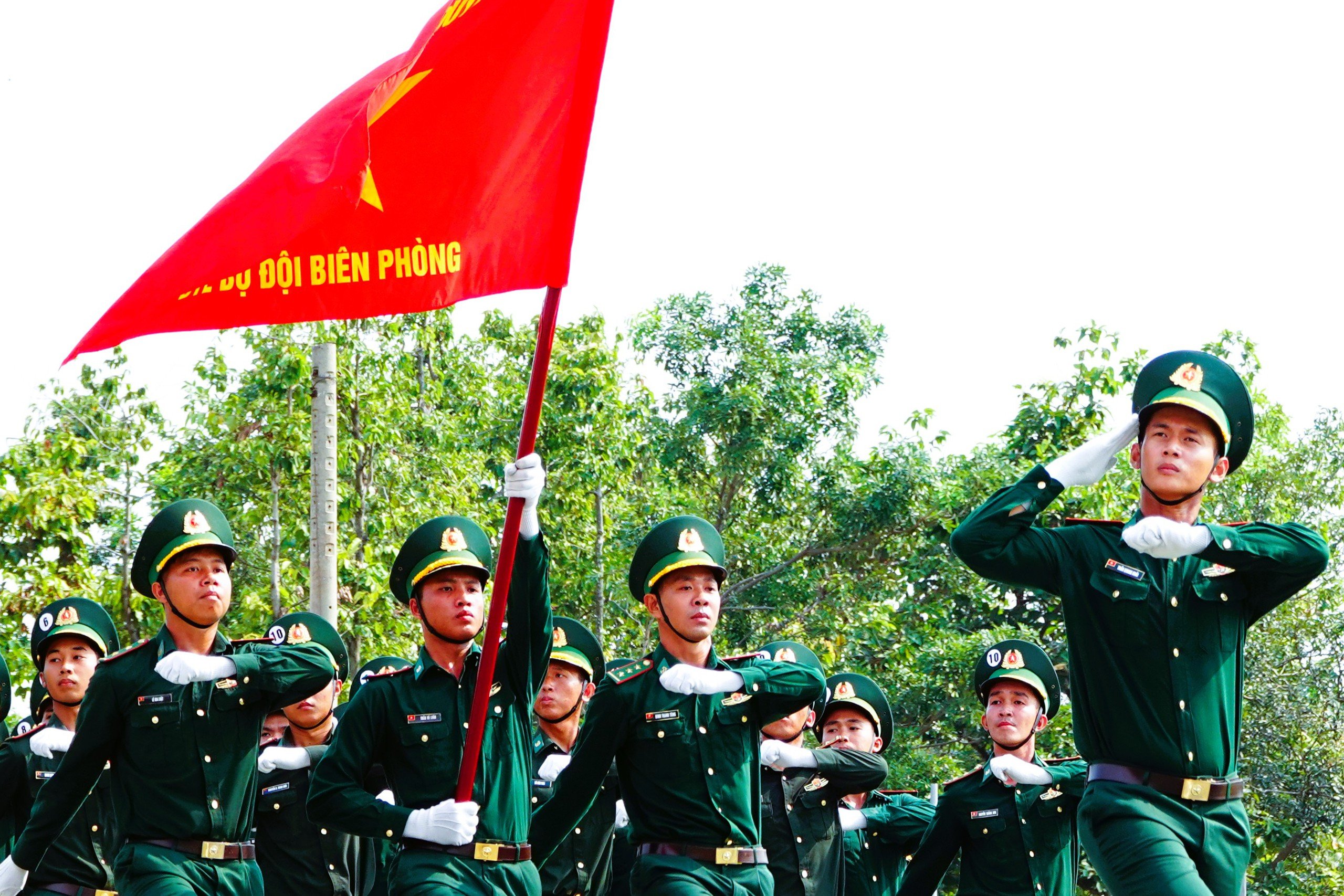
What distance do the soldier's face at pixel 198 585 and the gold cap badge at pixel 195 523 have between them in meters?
0.08

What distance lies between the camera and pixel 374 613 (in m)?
18.7

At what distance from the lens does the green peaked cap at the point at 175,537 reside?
704 centimetres

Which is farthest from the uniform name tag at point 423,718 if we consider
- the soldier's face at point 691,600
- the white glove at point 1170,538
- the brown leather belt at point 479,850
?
the white glove at point 1170,538

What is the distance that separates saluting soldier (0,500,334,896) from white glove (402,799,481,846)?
116 centimetres

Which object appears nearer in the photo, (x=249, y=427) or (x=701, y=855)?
(x=701, y=855)

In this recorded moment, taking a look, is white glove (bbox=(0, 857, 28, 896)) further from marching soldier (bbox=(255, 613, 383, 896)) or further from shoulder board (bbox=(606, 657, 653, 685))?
shoulder board (bbox=(606, 657, 653, 685))

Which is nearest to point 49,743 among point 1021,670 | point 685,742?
point 685,742

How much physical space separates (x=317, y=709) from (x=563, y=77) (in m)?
4.42

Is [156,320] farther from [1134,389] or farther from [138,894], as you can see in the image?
[1134,389]

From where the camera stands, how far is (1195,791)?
567 cm

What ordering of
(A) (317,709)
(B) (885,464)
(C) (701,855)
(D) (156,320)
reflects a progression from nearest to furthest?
(D) (156,320)
(C) (701,855)
(A) (317,709)
(B) (885,464)

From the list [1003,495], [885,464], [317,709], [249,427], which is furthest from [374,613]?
[1003,495]

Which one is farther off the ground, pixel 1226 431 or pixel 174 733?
pixel 1226 431

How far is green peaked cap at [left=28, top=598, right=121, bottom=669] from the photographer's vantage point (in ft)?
29.6
